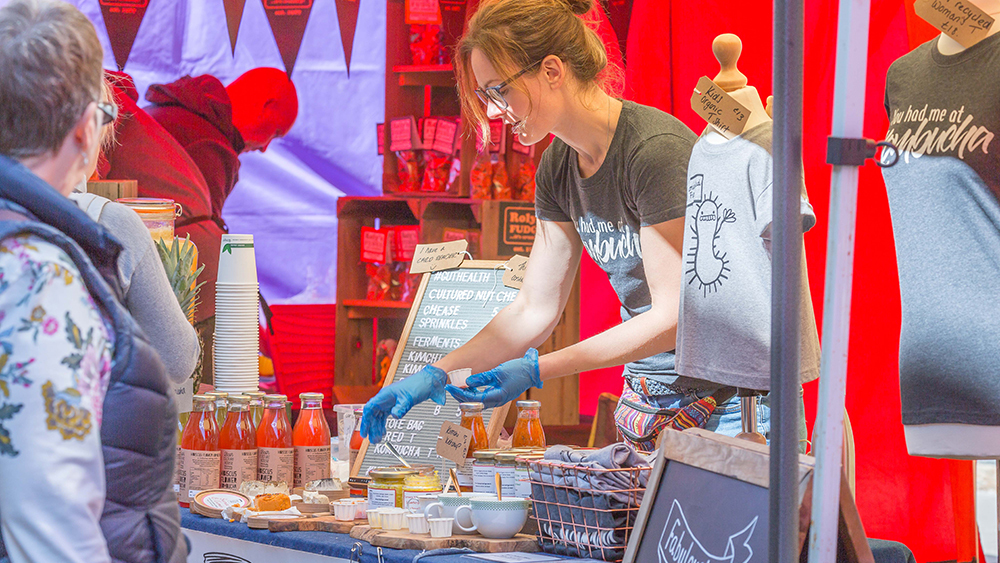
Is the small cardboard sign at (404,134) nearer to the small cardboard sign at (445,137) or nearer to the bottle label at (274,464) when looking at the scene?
the small cardboard sign at (445,137)

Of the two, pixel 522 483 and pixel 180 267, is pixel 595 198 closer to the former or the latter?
pixel 522 483

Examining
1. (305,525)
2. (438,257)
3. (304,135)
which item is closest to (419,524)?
(305,525)

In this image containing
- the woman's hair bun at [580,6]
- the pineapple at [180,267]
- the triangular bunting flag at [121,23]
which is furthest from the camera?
the triangular bunting flag at [121,23]

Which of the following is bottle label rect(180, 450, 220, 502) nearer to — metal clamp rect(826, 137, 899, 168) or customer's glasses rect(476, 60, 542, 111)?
customer's glasses rect(476, 60, 542, 111)

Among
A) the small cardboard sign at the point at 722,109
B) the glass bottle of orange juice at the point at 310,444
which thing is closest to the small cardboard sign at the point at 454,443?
the glass bottle of orange juice at the point at 310,444

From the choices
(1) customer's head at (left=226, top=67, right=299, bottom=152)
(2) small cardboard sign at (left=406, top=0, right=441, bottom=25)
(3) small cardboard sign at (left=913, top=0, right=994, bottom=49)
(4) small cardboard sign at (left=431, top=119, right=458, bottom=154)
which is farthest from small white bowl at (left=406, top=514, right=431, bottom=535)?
(1) customer's head at (left=226, top=67, right=299, bottom=152)

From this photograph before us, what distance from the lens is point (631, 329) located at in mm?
2080

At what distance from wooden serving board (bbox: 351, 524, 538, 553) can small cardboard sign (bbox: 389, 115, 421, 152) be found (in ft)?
8.86

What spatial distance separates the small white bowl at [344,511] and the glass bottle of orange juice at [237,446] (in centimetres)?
38

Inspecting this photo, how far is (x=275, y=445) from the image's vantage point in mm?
2211

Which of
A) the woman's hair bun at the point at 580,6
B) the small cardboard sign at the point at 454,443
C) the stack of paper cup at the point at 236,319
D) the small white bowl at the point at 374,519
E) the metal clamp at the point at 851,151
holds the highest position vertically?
the woman's hair bun at the point at 580,6

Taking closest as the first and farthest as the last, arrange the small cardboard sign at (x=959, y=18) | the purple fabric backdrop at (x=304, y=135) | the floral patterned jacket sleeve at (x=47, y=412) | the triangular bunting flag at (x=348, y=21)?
the floral patterned jacket sleeve at (x=47, y=412)
the small cardboard sign at (x=959, y=18)
the purple fabric backdrop at (x=304, y=135)
the triangular bunting flag at (x=348, y=21)

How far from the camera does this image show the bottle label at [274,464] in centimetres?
220

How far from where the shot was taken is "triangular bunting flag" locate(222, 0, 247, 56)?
15.9 ft
